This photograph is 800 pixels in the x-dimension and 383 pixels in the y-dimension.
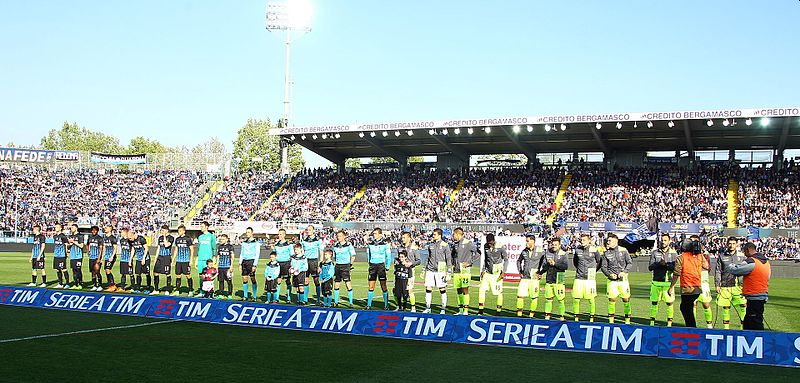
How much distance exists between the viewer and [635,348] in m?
12.0

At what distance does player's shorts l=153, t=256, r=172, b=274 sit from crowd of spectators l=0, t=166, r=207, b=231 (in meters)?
36.6

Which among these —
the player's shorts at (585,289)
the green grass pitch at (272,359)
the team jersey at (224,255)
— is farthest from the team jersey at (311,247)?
the player's shorts at (585,289)

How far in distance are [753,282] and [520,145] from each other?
40.5 m

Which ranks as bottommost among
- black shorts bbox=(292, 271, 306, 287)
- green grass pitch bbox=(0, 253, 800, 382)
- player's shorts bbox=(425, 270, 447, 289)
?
green grass pitch bbox=(0, 253, 800, 382)

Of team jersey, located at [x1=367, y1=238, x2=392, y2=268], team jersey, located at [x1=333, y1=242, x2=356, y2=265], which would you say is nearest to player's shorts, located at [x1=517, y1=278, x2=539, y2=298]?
team jersey, located at [x1=367, y1=238, x2=392, y2=268]

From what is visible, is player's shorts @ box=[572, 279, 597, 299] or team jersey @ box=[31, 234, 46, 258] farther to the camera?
team jersey @ box=[31, 234, 46, 258]

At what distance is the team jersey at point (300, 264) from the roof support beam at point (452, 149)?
3460 cm

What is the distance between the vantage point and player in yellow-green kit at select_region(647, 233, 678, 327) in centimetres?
1598

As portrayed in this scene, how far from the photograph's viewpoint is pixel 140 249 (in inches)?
846

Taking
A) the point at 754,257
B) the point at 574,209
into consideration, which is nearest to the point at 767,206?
the point at 574,209

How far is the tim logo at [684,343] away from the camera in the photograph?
11656 millimetres

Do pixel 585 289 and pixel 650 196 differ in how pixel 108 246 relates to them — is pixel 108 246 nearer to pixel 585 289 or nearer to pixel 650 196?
pixel 585 289

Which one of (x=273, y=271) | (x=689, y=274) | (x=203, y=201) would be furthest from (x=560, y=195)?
(x=689, y=274)

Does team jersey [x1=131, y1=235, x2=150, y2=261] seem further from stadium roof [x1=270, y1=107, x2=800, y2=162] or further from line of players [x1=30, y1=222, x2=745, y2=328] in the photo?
stadium roof [x1=270, y1=107, x2=800, y2=162]
